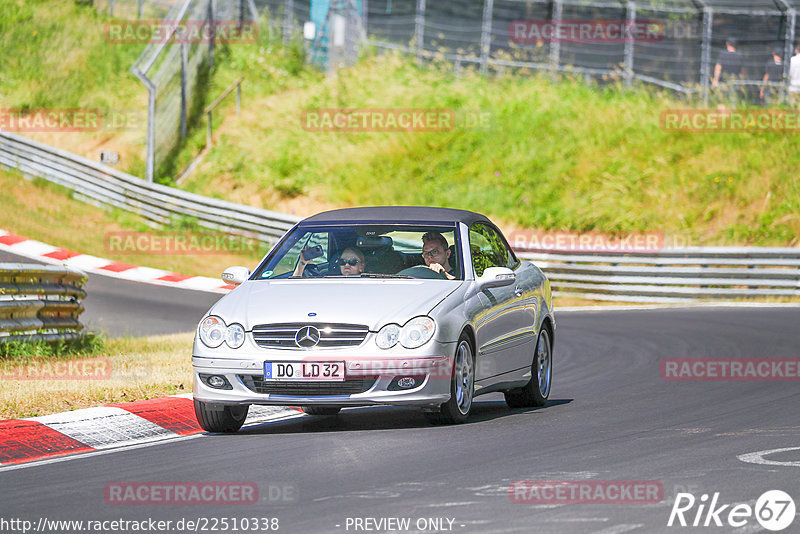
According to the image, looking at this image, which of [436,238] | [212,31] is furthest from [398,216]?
[212,31]

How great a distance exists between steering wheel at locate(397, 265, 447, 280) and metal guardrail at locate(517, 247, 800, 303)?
1668 cm

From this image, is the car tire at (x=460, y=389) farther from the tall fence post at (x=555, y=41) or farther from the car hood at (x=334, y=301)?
the tall fence post at (x=555, y=41)

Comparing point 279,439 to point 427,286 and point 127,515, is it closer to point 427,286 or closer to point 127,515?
point 427,286

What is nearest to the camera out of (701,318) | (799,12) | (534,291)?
(534,291)

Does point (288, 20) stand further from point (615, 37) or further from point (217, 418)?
point (217, 418)

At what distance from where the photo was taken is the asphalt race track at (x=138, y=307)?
65.9ft

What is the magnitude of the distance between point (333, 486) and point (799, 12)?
92.9 ft

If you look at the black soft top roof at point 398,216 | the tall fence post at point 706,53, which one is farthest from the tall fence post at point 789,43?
the black soft top roof at point 398,216

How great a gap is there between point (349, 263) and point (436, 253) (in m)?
0.68

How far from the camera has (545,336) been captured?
11.6 meters

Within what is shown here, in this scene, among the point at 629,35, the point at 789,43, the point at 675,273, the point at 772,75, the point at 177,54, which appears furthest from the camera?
the point at 177,54

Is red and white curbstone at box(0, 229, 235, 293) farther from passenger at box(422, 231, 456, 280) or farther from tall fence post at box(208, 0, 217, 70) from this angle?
passenger at box(422, 231, 456, 280)

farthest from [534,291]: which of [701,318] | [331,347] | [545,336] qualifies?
[701,318]

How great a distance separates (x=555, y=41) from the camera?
3734cm
